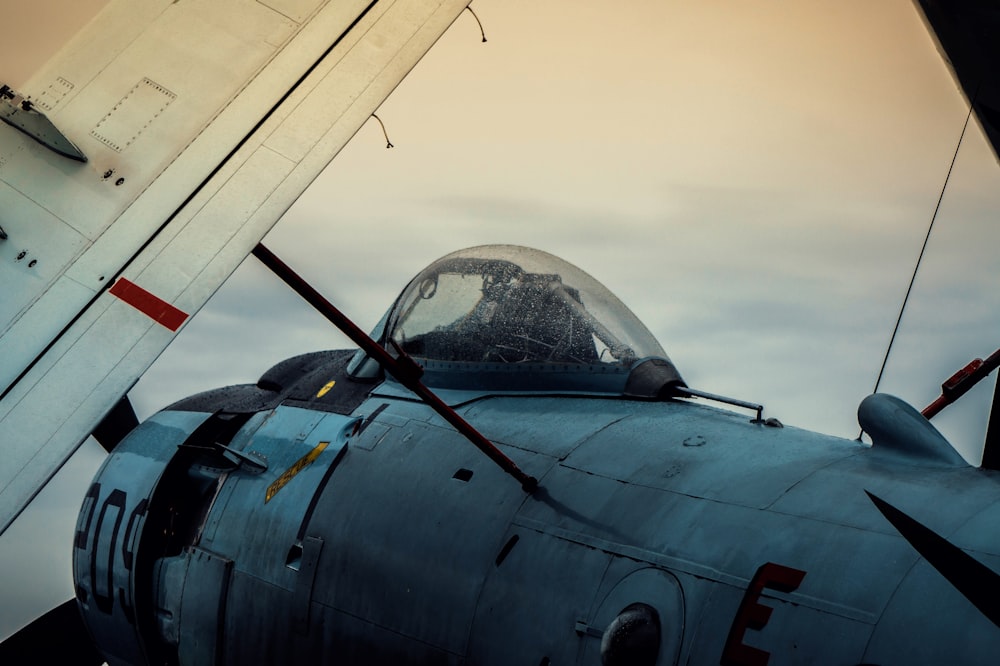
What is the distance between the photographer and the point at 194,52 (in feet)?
26.6

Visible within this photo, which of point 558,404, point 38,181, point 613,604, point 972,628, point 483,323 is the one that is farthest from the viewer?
point 483,323

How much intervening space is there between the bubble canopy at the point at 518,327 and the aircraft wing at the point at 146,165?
168cm

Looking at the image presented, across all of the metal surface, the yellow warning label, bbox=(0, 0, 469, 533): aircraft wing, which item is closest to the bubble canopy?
the metal surface

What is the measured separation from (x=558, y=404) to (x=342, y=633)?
208 centimetres

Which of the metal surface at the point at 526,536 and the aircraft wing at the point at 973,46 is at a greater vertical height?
the aircraft wing at the point at 973,46

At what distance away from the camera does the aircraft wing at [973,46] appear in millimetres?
7273

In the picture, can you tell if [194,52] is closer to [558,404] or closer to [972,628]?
[558,404]

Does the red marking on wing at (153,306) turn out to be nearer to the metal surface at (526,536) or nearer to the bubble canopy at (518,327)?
the metal surface at (526,536)

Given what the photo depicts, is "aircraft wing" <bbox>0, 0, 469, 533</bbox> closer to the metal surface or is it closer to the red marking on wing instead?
the red marking on wing

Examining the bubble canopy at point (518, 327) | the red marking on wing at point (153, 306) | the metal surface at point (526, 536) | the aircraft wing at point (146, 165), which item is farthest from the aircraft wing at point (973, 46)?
the red marking on wing at point (153, 306)

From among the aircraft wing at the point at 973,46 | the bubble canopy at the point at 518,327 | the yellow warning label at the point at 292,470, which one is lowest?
the yellow warning label at the point at 292,470

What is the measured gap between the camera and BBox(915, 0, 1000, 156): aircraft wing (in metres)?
7.27

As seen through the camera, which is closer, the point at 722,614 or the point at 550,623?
the point at 722,614

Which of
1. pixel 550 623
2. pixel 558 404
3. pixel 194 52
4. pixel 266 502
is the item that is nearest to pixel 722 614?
pixel 550 623
